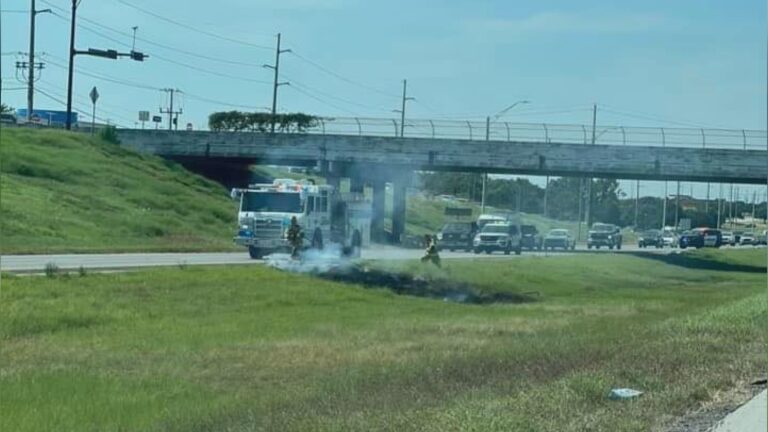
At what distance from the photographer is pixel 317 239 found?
1683 inches

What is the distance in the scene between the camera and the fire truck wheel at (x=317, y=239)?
42.5 metres

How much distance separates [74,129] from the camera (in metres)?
68.2

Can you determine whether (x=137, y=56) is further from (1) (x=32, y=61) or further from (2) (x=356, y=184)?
(2) (x=356, y=184)

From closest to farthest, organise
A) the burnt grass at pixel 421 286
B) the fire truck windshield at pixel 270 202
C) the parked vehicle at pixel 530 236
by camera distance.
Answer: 1. the burnt grass at pixel 421 286
2. the fire truck windshield at pixel 270 202
3. the parked vehicle at pixel 530 236

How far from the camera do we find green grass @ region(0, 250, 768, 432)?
11.4 meters

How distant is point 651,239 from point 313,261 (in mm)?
15119

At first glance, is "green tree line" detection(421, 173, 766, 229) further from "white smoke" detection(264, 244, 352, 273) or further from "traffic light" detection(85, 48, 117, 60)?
"traffic light" detection(85, 48, 117, 60)

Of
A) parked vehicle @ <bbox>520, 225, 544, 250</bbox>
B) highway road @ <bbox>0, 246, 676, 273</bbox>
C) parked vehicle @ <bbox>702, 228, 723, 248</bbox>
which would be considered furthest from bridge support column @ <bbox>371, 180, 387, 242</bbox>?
parked vehicle @ <bbox>702, 228, 723, 248</bbox>

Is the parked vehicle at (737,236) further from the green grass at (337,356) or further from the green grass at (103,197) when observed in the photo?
the green grass at (103,197)

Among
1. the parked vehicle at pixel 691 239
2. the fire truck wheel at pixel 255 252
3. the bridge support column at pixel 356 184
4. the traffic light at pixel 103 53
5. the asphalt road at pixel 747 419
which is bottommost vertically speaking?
the fire truck wheel at pixel 255 252

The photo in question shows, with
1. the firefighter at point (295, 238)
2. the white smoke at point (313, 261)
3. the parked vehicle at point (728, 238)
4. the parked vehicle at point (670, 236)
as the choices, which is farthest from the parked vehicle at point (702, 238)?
the firefighter at point (295, 238)

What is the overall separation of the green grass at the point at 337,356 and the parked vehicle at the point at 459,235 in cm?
2763

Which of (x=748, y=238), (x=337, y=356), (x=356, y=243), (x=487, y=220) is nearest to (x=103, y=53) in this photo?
(x=337, y=356)

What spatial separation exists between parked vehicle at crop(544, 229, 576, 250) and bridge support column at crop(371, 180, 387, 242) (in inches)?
408
